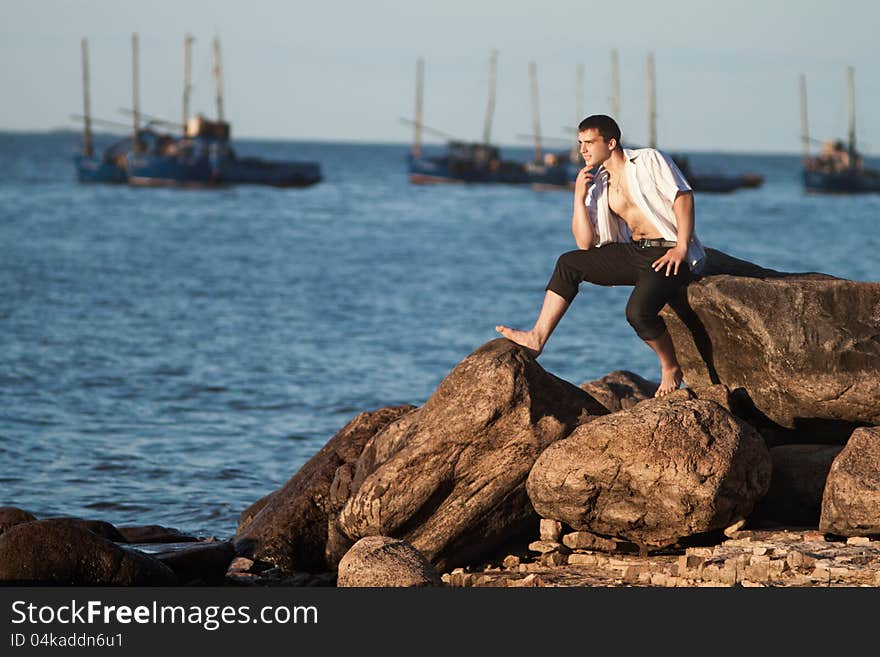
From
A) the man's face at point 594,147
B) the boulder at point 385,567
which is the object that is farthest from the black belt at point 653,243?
the boulder at point 385,567

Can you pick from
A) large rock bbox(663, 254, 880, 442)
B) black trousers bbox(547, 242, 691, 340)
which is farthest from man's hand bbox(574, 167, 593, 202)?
large rock bbox(663, 254, 880, 442)

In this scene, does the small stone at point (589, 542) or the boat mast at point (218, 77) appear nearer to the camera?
the small stone at point (589, 542)

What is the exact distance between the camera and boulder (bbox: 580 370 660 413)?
35.2ft

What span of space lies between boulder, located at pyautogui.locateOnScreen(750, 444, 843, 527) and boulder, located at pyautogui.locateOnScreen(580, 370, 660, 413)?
1679 mm

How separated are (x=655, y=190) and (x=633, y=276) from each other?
1.92ft

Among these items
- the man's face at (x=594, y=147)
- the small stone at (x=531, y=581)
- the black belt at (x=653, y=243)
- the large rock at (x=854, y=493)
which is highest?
the man's face at (x=594, y=147)

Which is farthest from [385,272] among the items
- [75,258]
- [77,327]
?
[77,327]

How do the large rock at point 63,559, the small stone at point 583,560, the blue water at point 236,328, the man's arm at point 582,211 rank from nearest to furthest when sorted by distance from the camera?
1. the large rock at point 63,559
2. the small stone at point 583,560
3. the man's arm at point 582,211
4. the blue water at point 236,328

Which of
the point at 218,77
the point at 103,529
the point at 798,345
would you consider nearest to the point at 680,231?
the point at 798,345

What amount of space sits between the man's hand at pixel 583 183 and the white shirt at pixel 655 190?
8 centimetres

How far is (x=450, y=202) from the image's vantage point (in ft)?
261

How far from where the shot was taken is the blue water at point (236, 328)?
14469mm

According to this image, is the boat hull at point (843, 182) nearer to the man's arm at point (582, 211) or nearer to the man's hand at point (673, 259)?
the man's arm at point (582, 211)

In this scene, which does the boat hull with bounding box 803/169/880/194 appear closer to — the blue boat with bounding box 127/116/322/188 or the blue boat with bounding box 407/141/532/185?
the blue boat with bounding box 407/141/532/185
